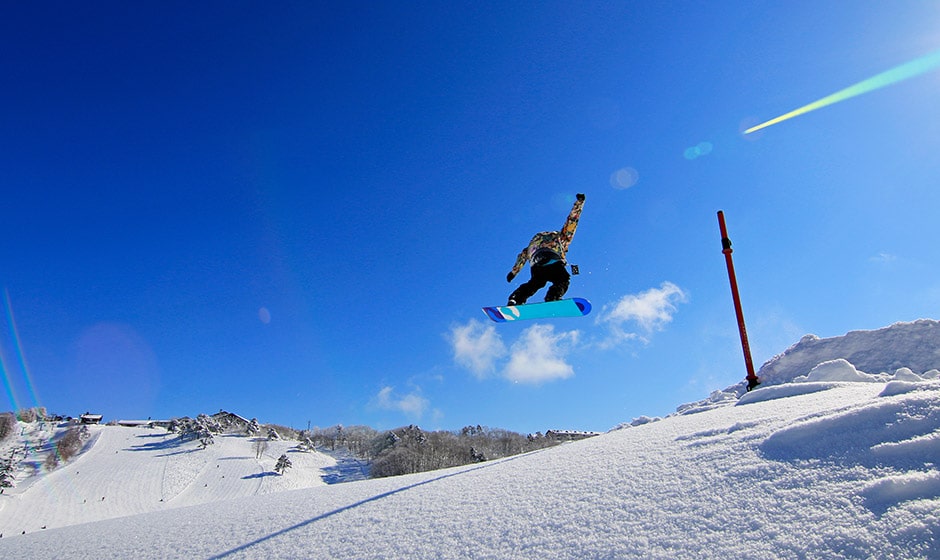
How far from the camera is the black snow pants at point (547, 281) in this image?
9641mm

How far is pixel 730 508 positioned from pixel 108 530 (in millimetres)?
6255

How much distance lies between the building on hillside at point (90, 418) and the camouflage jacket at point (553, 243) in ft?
264

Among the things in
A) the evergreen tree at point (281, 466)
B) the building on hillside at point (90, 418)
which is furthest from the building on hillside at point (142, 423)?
the evergreen tree at point (281, 466)

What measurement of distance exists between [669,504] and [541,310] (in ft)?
25.9

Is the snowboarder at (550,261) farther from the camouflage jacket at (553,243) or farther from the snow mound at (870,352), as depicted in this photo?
the snow mound at (870,352)

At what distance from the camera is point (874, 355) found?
710cm

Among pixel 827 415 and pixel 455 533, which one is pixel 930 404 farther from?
pixel 455 533

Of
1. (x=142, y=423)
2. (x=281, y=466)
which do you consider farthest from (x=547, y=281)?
(x=142, y=423)

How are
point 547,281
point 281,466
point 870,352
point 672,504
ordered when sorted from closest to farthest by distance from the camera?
1. point 672,504
2. point 870,352
3. point 547,281
4. point 281,466

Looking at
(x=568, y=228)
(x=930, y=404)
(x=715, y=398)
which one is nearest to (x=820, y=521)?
(x=930, y=404)

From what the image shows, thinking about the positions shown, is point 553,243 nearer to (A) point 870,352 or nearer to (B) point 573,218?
(B) point 573,218

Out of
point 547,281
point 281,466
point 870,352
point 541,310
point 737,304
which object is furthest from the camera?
point 281,466

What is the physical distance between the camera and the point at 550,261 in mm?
9805

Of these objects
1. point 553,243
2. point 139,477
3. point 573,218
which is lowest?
→ point 139,477
